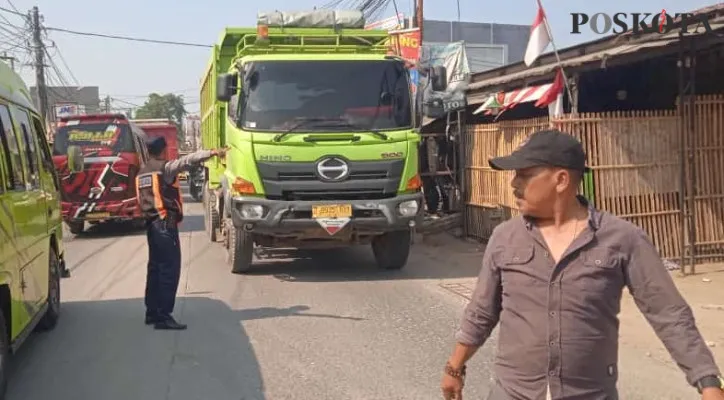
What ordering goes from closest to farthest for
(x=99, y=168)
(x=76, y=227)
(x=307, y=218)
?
(x=307, y=218) → (x=99, y=168) → (x=76, y=227)

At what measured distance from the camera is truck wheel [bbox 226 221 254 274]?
946cm

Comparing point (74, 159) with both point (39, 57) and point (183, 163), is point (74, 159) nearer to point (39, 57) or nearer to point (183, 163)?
point (183, 163)

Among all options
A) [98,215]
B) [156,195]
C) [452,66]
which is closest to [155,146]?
[156,195]

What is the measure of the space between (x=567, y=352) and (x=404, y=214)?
653 centimetres

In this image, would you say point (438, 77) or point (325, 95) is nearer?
point (325, 95)

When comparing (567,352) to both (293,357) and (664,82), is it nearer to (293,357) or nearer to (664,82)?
(293,357)

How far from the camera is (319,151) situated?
8.91 meters

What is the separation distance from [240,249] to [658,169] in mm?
5476

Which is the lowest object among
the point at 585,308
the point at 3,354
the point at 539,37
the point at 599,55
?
the point at 3,354

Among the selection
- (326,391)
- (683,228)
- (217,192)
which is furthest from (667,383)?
(217,192)

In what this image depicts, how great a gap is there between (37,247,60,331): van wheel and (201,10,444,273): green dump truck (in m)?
2.29

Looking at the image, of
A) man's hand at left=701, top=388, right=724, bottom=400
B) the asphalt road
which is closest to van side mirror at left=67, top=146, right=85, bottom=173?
the asphalt road

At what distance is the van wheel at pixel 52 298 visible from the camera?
22.9 ft

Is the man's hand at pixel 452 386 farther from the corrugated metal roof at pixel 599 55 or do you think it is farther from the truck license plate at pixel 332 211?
the corrugated metal roof at pixel 599 55
